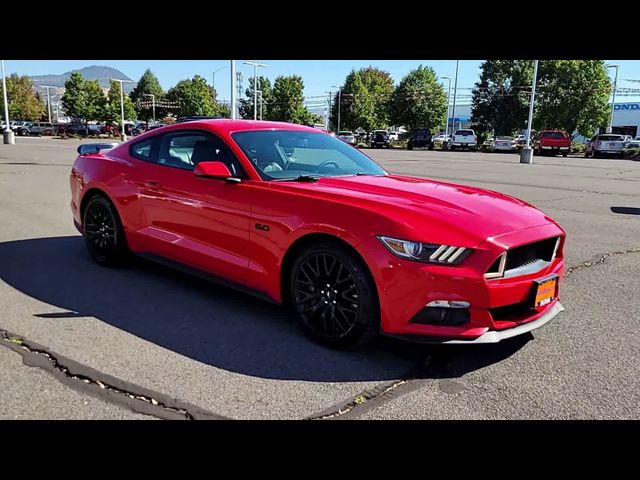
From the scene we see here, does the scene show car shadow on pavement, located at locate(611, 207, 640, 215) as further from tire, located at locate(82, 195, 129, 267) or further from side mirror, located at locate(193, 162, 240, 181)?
tire, located at locate(82, 195, 129, 267)

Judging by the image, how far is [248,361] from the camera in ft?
11.8

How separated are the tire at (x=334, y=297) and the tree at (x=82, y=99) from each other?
72497mm

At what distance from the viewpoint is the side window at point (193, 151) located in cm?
454

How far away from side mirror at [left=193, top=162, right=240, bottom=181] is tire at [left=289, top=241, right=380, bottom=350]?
93 centimetres

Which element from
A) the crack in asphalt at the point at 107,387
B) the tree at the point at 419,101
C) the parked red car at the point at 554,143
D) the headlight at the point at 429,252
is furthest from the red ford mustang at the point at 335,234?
the tree at the point at 419,101

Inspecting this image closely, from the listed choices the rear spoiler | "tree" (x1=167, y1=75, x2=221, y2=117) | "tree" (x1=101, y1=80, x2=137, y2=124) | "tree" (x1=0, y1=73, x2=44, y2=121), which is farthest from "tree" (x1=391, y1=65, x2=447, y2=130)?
the rear spoiler

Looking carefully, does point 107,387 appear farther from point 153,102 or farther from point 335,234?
point 153,102

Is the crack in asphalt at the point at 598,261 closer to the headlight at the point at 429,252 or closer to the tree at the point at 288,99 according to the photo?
the headlight at the point at 429,252

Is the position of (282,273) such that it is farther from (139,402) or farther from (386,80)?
(386,80)

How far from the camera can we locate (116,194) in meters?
5.46

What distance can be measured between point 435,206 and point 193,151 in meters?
2.38

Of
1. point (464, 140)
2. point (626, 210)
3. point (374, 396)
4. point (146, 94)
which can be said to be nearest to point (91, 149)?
point (374, 396)
